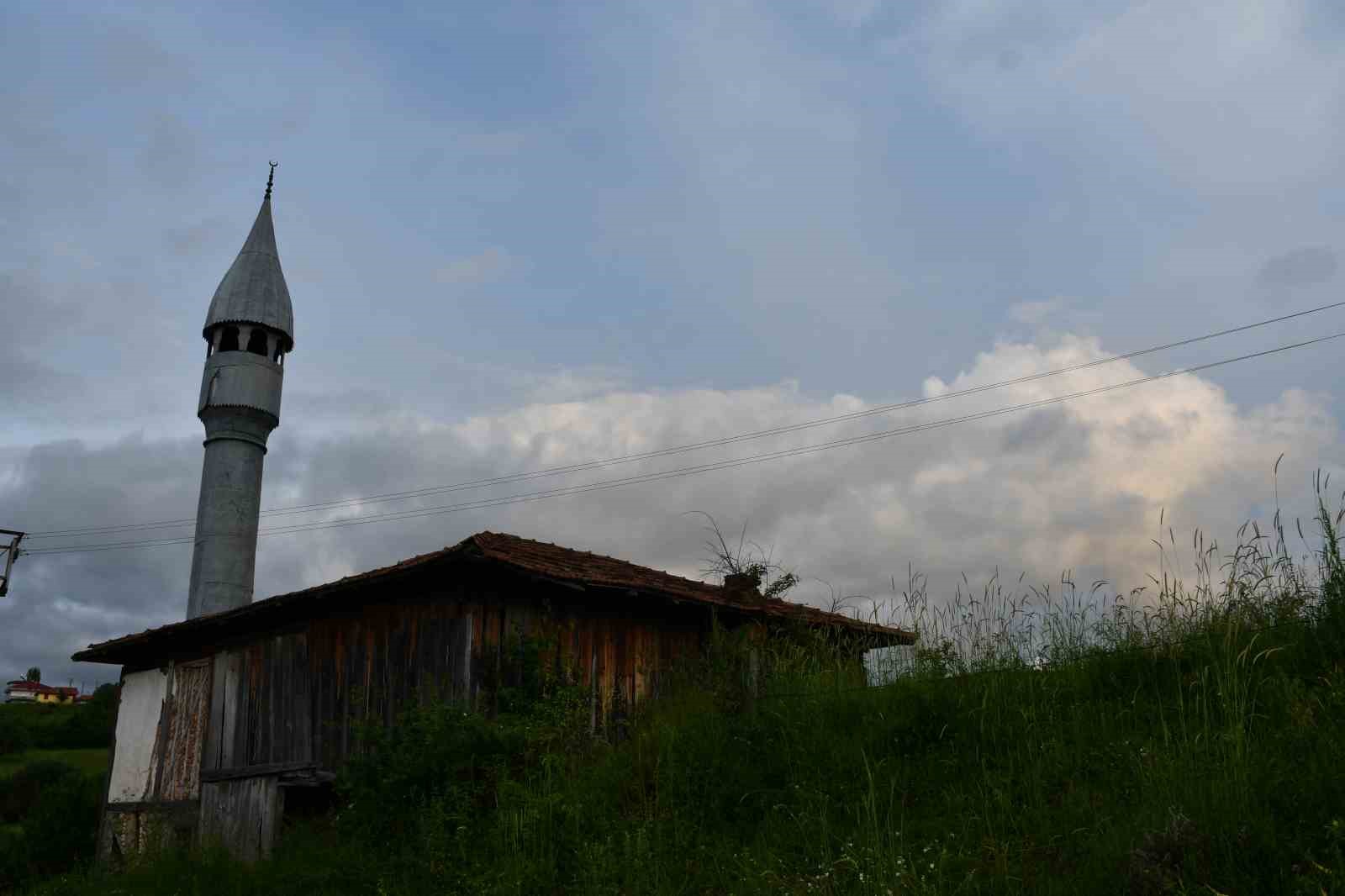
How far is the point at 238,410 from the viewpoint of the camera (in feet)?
79.4

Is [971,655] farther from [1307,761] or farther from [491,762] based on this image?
[491,762]

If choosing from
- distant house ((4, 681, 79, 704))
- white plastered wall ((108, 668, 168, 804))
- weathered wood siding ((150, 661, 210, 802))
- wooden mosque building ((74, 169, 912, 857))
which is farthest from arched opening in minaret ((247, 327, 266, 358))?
distant house ((4, 681, 79, 704))

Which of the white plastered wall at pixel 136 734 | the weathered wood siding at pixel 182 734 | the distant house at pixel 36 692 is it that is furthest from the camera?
the distant house at pixel 36 692

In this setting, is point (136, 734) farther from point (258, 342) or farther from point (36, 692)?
point (36, 692)

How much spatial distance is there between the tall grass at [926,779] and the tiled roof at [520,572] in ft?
5.56

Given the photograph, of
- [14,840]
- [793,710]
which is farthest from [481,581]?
[14,840]

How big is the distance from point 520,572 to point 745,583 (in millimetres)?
4536

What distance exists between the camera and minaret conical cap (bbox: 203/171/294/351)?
25.6m

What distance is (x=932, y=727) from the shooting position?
8.73m

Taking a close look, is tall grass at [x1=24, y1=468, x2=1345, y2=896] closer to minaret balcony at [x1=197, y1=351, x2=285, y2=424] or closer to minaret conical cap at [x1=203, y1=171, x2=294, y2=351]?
minaret balcony at [x1=197, y1=351, x2=285, y2=424]

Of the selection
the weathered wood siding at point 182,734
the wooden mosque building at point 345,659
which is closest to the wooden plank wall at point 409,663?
the wooden mosque building at point 345,659

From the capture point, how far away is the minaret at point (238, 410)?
2297cm

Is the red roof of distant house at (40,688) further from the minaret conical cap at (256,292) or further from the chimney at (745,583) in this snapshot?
the chimney at (745,583)

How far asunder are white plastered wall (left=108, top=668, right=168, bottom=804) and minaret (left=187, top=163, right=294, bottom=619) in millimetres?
4503
